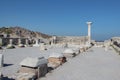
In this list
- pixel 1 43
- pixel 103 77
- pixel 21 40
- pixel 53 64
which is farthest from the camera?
pixel 21 40

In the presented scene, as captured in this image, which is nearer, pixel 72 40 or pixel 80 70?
pixel 80 70

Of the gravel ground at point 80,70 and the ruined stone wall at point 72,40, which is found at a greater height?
the ruined stone wall at point 72,40

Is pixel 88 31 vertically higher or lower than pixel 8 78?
higher

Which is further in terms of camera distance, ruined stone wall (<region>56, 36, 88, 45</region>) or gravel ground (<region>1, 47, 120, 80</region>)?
ruined stone wall (<region>56, 36, 88, 45</region>)

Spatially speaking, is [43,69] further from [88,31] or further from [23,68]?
[88,31]

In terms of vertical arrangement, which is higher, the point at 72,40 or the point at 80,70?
the point at 72,40

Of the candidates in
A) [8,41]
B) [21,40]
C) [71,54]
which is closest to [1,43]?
[8,41]

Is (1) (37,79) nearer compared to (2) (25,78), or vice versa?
(2) (25,78)

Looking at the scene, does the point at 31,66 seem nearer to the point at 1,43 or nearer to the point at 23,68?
the point at 23,68

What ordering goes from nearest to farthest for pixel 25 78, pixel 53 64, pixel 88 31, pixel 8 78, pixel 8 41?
pixel 25 78
pixel 8 78
pixel 53 64
pixel 8 41
pixel 88 31

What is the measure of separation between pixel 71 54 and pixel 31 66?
8.59 meters

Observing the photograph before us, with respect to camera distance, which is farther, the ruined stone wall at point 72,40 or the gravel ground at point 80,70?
the ruined stone wall at point 72,40

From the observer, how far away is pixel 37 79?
24.9 ft

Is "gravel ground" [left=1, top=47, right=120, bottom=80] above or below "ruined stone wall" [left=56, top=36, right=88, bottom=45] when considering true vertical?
below
